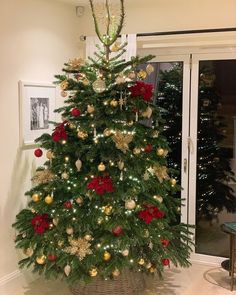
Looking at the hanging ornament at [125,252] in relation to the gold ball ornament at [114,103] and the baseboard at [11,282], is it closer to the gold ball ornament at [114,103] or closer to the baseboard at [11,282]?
the gold ball ornament at [114,103]

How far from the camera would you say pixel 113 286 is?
11.6ft

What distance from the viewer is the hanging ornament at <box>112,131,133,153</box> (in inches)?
128

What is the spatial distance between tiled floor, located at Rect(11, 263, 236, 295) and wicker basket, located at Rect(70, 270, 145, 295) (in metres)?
0.24

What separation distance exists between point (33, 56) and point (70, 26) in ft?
2.41

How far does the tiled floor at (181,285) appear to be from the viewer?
12.7 ft

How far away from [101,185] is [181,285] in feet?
4.66

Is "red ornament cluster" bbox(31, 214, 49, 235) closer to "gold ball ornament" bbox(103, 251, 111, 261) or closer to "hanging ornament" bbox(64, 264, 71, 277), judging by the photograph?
"hanging ornament" bbox(64, 264, 71, 277)

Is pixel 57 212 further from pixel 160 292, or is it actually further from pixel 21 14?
pixel 21 14

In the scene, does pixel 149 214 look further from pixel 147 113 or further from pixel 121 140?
pixel 147 113

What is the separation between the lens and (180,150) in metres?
4.58

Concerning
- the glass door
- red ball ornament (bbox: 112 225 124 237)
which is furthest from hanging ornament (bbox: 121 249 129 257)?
the glass door

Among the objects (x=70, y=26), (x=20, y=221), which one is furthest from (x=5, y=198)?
(x=70, y=26)

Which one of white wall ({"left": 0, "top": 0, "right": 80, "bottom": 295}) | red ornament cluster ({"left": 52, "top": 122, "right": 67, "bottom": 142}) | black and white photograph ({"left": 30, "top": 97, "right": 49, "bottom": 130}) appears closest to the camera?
red ornament cluster ({"left": 52, "top": 122, "right": 67, "bottom": 142})

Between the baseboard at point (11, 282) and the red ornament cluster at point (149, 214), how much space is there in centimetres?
135
